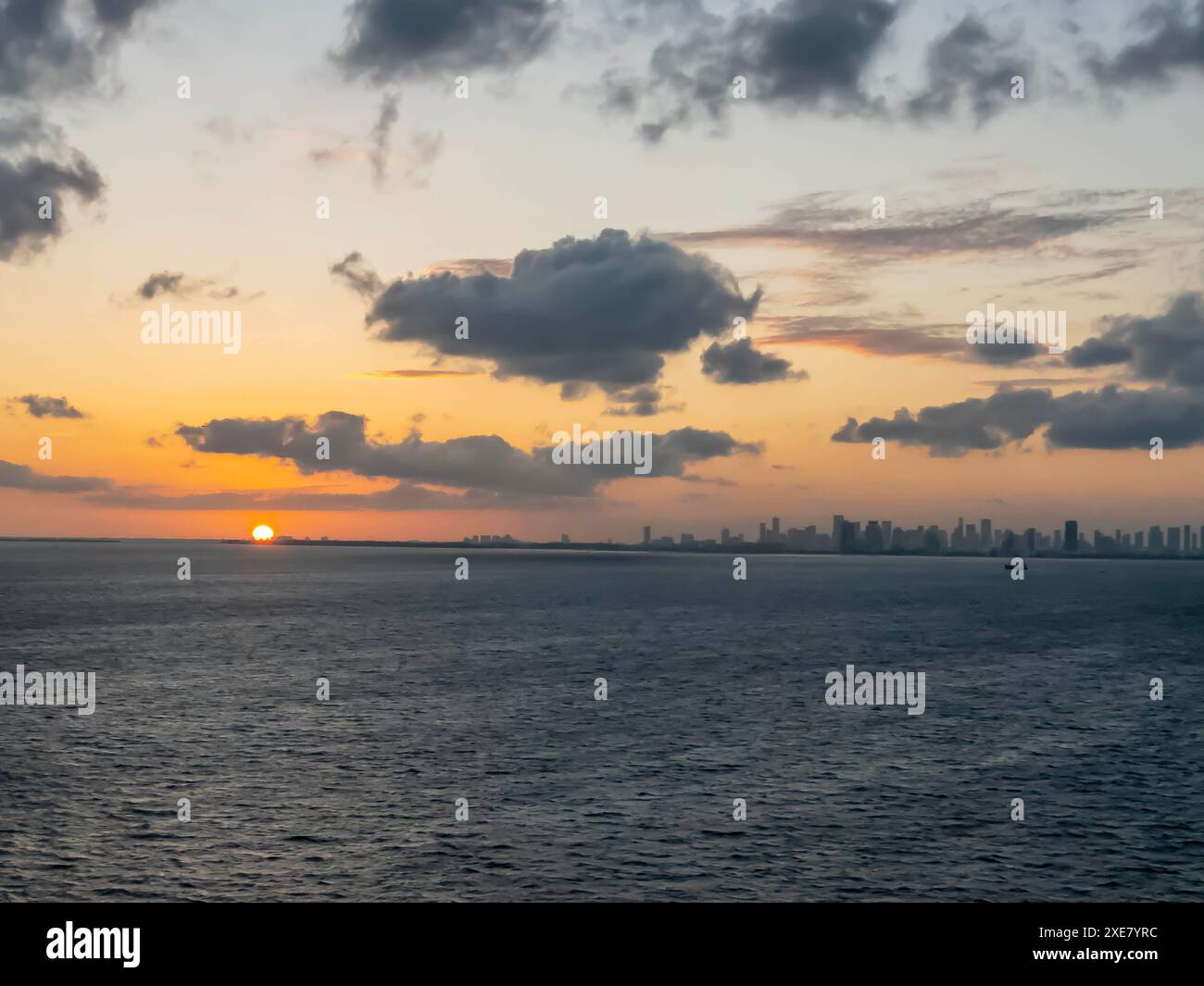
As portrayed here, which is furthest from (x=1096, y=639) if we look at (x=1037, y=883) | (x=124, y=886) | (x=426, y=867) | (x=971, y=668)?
(x=124, y=886)

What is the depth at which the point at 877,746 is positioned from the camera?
242ft

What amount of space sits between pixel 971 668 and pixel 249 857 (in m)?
92.4

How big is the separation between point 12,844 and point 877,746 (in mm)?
55552

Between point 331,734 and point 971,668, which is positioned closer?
point 331,734

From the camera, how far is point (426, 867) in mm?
46062

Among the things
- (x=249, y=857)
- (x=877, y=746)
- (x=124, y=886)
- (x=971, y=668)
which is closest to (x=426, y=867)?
(x=249, y=857)

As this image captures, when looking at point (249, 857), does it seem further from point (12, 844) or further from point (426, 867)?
point (12, 844)
